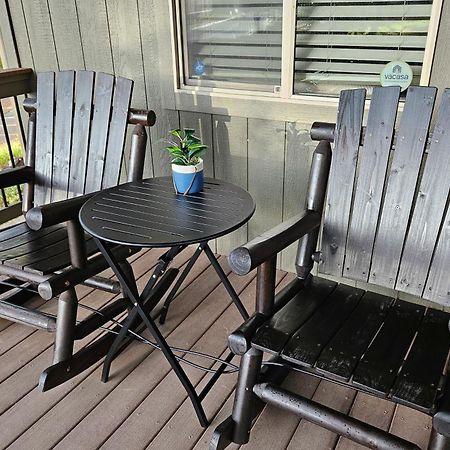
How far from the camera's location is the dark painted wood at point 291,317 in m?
1.22

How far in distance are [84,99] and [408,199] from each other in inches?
54.8

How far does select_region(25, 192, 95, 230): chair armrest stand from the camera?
55.4 inches

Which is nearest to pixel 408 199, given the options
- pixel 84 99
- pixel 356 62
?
pixel 356 62

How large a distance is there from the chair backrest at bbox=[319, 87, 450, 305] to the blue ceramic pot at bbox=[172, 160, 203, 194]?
0.48 m

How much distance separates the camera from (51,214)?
1.43 m

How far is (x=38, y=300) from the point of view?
2.16 meters

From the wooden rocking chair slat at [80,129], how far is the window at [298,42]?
19.2 inches

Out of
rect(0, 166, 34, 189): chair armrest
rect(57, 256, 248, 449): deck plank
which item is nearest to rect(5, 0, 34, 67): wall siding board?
rect(0, 166, 34, 189): chair armrest

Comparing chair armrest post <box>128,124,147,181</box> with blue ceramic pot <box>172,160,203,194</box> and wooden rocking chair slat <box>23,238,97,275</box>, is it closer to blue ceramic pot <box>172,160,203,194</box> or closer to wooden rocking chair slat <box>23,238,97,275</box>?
blue ceramic pot <box>172,160,203,194</box>

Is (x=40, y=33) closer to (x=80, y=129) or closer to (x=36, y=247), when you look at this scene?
(x=80, y=129)

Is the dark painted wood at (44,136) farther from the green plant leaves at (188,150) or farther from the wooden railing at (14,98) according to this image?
the green plant leaves at (188,150)

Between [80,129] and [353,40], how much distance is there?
3.95ft

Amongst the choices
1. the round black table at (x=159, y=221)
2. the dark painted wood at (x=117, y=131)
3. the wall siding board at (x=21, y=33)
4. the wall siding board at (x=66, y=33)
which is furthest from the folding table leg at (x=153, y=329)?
the wall siding board at (x=21, y=33)

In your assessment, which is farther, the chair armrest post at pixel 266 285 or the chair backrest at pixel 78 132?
the chair backrest at pixel 78 132
